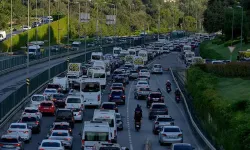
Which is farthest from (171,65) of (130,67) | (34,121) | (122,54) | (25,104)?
(34,121)

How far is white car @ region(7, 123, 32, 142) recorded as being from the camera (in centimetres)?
4500

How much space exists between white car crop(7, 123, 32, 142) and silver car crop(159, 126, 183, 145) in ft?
24.5


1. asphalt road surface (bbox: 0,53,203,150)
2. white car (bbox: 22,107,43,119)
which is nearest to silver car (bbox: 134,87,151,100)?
asphalt road surface (bbox: 0,53,203,150)

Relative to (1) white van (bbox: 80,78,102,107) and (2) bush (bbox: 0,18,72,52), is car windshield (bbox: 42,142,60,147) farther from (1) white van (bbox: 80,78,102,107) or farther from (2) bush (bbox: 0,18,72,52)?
(2) bush (bbox: 0,18,72,52)

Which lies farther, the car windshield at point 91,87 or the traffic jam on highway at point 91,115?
the car windshield at point 91,87

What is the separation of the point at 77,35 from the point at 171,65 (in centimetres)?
6355

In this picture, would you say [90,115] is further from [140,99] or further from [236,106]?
[236,106]

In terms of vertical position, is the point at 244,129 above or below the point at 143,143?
above

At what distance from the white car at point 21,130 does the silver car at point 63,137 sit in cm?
232

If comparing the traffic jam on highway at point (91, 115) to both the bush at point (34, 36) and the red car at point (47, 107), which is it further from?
the bush at point (34, 36)

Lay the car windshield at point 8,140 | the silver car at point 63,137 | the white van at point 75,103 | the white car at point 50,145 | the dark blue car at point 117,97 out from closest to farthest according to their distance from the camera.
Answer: the white car at point 50,145
the car windshield at point 8,140
the silver car at point 63,137
the white van at point 75,103
the dark blue car at point 117,97

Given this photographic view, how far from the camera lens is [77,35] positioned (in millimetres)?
177125

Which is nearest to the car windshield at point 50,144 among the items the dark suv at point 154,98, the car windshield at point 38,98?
the car windshield at point 38,98

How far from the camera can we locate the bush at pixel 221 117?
32.7m
